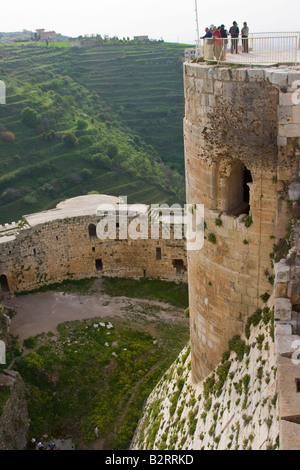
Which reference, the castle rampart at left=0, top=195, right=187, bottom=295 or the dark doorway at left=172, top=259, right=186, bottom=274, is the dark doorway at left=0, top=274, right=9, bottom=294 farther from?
the dark doorway at left=172, top=259, right=186, bottom=274

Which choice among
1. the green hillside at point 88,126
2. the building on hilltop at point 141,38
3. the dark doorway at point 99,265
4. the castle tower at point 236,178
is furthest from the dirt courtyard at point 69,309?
the building on hilltop at point 141,38

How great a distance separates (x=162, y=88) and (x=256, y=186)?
62.5m

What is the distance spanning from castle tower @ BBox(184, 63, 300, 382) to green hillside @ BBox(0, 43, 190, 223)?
3389 centimetres

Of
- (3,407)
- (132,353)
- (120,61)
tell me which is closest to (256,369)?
(3,407)

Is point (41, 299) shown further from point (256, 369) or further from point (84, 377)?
point (256, 369)

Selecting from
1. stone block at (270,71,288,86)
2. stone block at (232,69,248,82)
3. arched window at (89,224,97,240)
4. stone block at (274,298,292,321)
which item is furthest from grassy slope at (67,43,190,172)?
stone block at (274,298,292,321)

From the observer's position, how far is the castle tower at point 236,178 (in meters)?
7.50

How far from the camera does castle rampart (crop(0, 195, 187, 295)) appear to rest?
22984 mm

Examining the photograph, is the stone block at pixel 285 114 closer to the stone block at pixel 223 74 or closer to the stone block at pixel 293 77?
the stone block at pixel 293 77

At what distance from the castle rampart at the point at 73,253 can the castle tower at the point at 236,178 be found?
1341 centimetres

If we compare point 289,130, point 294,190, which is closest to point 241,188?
point 294,190

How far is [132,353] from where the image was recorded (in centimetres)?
1852

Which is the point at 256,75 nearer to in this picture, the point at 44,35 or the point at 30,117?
the point at 30,117

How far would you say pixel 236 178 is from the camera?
9.06 meters
